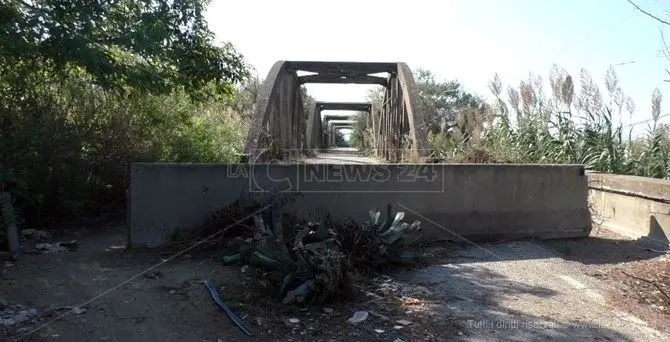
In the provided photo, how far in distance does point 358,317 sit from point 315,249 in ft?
2.06

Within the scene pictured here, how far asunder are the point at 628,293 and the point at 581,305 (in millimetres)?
711

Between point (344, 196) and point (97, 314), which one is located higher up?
point (344, 196)

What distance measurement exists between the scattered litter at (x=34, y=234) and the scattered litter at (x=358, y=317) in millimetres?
4519

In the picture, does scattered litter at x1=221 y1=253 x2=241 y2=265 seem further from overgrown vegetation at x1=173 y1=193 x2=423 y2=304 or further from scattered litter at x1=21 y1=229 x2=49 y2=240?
scattered litter at x1=21 y1=229 x2=49 y2=240

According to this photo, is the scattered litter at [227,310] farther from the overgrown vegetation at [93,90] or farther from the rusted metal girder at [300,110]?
the rusted metal girder at [300,110]

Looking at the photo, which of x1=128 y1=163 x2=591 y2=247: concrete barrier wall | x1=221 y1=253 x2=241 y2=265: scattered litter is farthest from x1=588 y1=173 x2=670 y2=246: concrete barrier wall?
x1=221 y1=253 x2=241 y2=265: scattered litter

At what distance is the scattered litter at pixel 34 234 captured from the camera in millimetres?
6305

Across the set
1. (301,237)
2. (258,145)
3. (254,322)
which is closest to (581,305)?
(301,237)

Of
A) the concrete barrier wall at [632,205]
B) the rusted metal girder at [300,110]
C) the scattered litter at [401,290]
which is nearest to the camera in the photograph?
the scattered litter at [401,290]

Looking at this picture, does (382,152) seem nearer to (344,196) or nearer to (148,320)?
(344,196)

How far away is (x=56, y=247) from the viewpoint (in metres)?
5.76

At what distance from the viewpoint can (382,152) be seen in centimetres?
1714

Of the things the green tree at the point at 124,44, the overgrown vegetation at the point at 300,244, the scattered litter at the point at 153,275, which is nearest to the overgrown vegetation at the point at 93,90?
the green tree at the point at 124,44

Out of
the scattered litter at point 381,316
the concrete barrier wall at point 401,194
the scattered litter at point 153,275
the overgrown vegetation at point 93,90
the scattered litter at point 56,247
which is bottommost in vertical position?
the scattered litter at point 381,316
